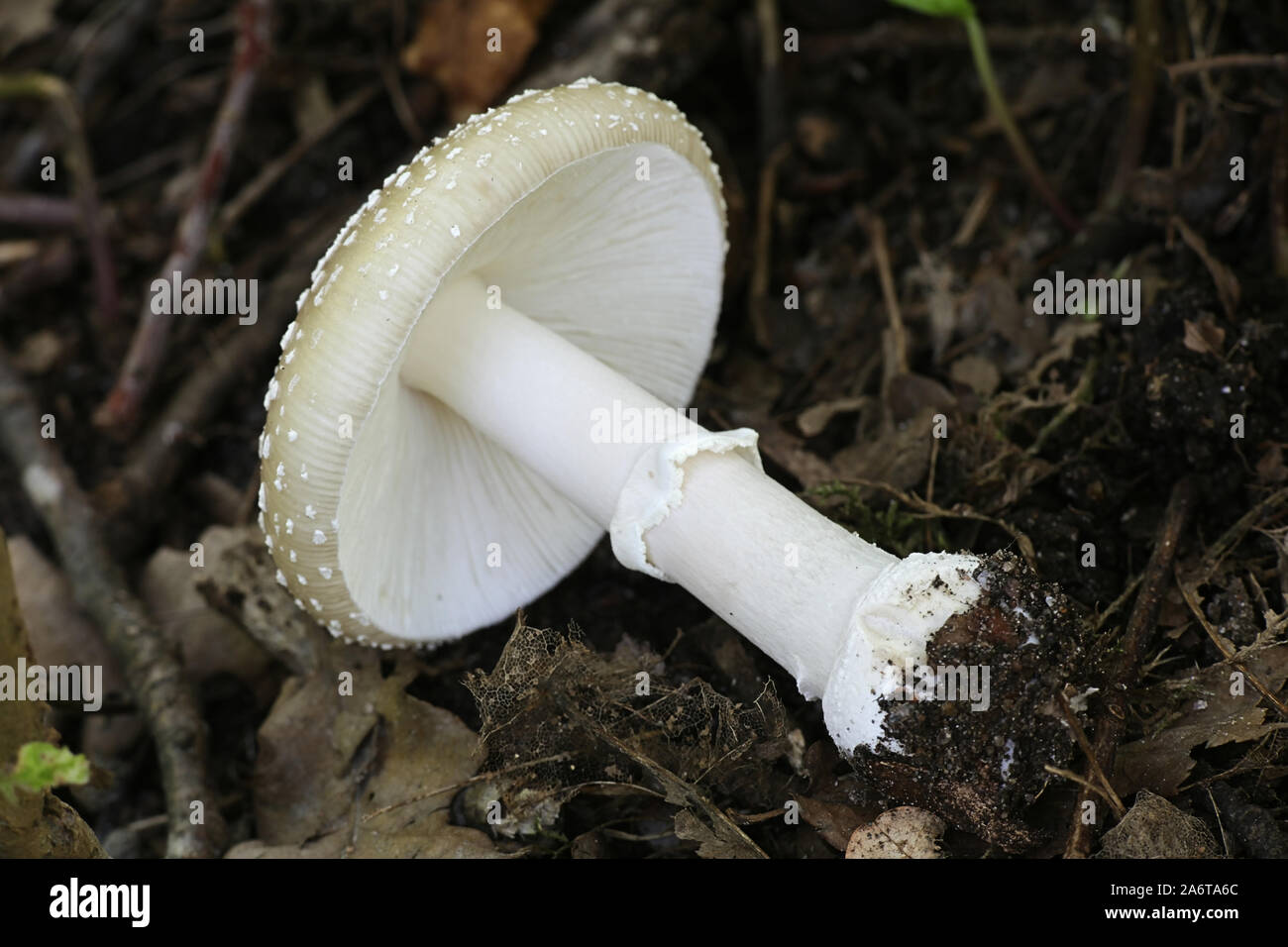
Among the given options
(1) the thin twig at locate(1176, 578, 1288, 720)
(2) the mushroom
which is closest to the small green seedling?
(2) the mushroom

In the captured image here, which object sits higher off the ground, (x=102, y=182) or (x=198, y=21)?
(x=198, y=21)

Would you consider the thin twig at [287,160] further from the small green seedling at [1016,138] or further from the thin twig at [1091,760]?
the thin twig at [1091,760]

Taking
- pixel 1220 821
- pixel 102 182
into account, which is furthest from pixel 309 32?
pixel 1220 821

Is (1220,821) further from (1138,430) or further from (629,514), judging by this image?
(629,514)

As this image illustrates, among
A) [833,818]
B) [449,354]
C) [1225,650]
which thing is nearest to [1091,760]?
[1225,650]

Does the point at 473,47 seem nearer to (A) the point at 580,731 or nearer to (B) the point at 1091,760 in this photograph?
(A) the point at 580,731
